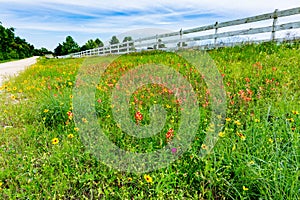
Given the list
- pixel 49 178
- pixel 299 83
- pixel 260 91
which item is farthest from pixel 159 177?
pixel 299 83

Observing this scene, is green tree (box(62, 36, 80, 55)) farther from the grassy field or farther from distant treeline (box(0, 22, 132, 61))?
the grassy field

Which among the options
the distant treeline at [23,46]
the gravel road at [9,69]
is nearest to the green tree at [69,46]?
the distant treeline at [23,46]

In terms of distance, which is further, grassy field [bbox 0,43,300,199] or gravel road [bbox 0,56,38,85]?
gravel road [bbox 0,56,38,85]

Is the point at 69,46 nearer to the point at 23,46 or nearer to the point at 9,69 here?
the point at 23,46

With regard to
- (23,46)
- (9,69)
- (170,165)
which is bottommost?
(170,165)

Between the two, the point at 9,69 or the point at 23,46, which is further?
the point at 23,46

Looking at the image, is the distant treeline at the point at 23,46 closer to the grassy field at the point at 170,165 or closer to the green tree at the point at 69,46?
the green tree at the point at 69,46

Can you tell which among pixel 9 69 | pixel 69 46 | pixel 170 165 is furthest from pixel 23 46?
pixel 170 165

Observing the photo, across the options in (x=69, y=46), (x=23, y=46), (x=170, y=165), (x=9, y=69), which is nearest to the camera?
(x=170, y=165)

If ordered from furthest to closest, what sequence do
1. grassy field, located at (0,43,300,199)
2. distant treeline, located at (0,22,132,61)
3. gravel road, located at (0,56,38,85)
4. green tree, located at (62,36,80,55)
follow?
green tree, located at (62,36,80,55) < distant treeline, located at (0,22,132,61) < gravel road, located at (0,56,38,85) < grassy field, located at (0,43,300,199)

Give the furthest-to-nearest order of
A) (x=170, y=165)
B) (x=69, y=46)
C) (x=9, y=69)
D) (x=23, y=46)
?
(x=69, y=46)
(x=23, y=46)
(x=9, y=69)
(x=170, y=165)

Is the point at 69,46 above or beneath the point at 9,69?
above

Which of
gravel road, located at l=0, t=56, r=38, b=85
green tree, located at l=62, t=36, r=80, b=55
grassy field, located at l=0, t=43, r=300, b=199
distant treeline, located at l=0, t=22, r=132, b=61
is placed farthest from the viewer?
green tree, located at l=62, t=36, r=80, b=55

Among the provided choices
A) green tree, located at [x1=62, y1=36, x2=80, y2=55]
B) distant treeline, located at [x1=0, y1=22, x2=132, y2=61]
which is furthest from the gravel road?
green tree, located at [x1=62, y1=36, x2=80, y2=55]
